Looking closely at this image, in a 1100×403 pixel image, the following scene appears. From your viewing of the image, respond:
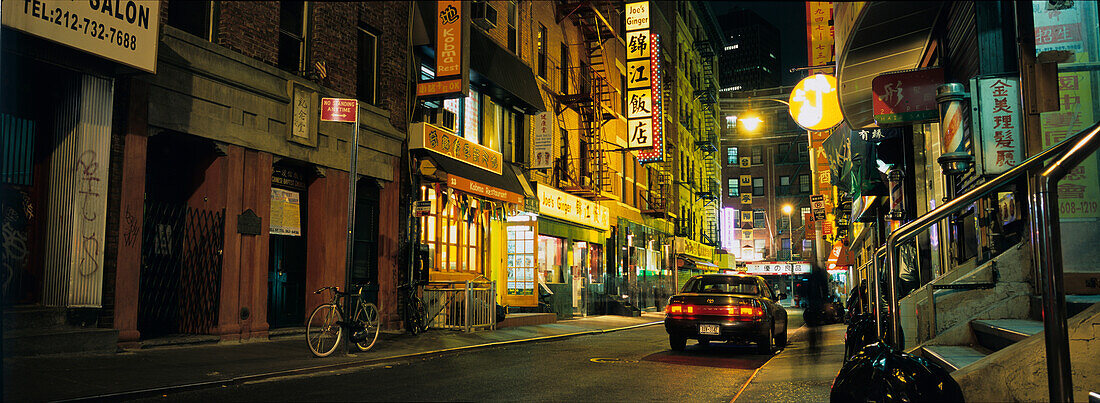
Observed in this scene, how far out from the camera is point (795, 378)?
958 centimetres

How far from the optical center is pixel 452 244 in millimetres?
20750

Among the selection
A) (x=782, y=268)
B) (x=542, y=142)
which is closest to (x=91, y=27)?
(x=542, y=142)

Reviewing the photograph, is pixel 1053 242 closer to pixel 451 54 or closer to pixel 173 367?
pixel 173 367

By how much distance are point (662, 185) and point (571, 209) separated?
1546 centimetres

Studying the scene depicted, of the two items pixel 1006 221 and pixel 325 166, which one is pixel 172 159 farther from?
pixel 1006 221

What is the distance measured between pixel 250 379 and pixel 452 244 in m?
12.1

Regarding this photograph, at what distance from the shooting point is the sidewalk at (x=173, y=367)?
24.7 ft

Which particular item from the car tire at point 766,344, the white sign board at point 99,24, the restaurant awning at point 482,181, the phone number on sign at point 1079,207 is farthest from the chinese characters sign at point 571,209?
the phone number on sign at point 1079,207

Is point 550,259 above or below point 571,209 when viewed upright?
below

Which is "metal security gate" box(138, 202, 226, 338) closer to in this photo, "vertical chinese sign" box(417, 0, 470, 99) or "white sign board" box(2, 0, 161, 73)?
"white sign board" box(2, 0, 161, 73)

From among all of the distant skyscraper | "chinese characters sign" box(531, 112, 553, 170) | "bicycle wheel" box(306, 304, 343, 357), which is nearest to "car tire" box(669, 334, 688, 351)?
"bicycle wheel" box(306, 304, 343, 357)

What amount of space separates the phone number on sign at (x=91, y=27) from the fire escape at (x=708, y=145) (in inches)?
1743

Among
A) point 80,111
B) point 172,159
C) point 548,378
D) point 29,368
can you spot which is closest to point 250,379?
point 29,368

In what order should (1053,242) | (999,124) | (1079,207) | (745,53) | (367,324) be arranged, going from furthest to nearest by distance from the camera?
(745,53)
(367,324)
(999,124)
(1079,207)
(1053,242)
